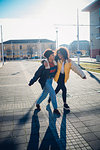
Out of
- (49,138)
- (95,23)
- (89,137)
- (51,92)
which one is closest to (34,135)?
(49,138)

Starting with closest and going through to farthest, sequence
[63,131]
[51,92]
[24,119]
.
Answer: [63,131] → [24,119] → [51,92]

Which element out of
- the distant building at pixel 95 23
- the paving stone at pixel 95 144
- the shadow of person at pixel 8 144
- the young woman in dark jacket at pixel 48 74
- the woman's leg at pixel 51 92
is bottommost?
the shadow of person at pixel 8 144

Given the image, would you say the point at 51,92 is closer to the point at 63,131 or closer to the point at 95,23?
the point at 63,131

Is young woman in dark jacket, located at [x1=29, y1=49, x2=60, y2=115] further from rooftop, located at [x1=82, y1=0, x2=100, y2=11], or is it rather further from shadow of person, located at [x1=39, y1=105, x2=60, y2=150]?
rooftop, located at [x1=82, y1=0, x2=100, y2=11]

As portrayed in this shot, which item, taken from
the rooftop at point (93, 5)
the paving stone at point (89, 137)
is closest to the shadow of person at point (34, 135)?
the paving stone at point (89, 137)

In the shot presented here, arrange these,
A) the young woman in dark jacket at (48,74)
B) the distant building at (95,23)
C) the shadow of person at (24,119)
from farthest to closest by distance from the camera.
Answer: the distant building at (95,23) → the young woman in dark jacket at (48,74) → the shadow of person at (24,119)

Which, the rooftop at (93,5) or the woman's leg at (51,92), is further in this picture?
the rooftop at (93,5)

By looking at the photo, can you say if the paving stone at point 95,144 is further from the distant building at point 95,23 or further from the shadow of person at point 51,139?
the distant building at point 95,23

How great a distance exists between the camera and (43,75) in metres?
4.38

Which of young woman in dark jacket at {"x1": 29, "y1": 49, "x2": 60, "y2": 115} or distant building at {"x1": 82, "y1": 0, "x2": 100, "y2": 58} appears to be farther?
distant building at {"x1": 82, "y1": 0, "x2": 100, "y2": 58}

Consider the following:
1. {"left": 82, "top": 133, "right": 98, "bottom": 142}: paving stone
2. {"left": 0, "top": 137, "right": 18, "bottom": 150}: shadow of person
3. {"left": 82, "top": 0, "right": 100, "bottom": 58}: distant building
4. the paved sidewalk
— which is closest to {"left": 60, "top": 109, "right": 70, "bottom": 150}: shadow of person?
the paved sidewalk

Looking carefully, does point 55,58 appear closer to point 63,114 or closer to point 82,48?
point 63,114

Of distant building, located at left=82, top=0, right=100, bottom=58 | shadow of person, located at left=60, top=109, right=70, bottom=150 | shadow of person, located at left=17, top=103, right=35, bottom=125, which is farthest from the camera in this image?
distant building, located at left=82, top=0, right=100, bottom=58

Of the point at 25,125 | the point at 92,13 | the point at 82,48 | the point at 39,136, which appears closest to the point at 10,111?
the point at 25,125
